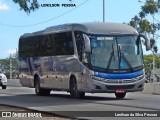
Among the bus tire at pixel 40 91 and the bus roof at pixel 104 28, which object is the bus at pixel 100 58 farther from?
the bus tire at pixel 40 91

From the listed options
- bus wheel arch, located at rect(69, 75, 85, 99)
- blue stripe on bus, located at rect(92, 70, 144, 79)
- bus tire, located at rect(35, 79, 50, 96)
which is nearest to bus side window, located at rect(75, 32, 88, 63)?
blue stripe on bus, located at rect(92, 70, 144, 79)

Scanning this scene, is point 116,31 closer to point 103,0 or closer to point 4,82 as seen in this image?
point 4,82

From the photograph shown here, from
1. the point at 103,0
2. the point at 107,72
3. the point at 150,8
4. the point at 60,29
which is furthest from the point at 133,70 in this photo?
the point at 150,8

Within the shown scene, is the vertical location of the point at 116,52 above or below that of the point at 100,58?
above

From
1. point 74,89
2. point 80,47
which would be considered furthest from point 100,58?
point 74,89

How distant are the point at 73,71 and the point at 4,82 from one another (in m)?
17.9

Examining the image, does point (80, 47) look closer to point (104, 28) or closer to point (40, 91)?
point (104, 28)

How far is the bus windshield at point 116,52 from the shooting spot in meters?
23.1

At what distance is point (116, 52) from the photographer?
23.3 meters

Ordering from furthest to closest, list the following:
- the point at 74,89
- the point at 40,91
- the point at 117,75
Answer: the point at 40,91 → the point at 74,89 → the point at 117,75

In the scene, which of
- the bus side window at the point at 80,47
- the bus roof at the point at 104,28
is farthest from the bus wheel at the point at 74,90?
the bus roof at the point at 104,28

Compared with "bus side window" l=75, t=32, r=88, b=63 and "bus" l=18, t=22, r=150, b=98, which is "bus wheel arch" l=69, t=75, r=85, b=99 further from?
"bus side window" l=75, t=32, r=88, b=63

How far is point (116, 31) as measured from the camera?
23.6 meters

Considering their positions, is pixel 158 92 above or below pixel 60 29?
below
